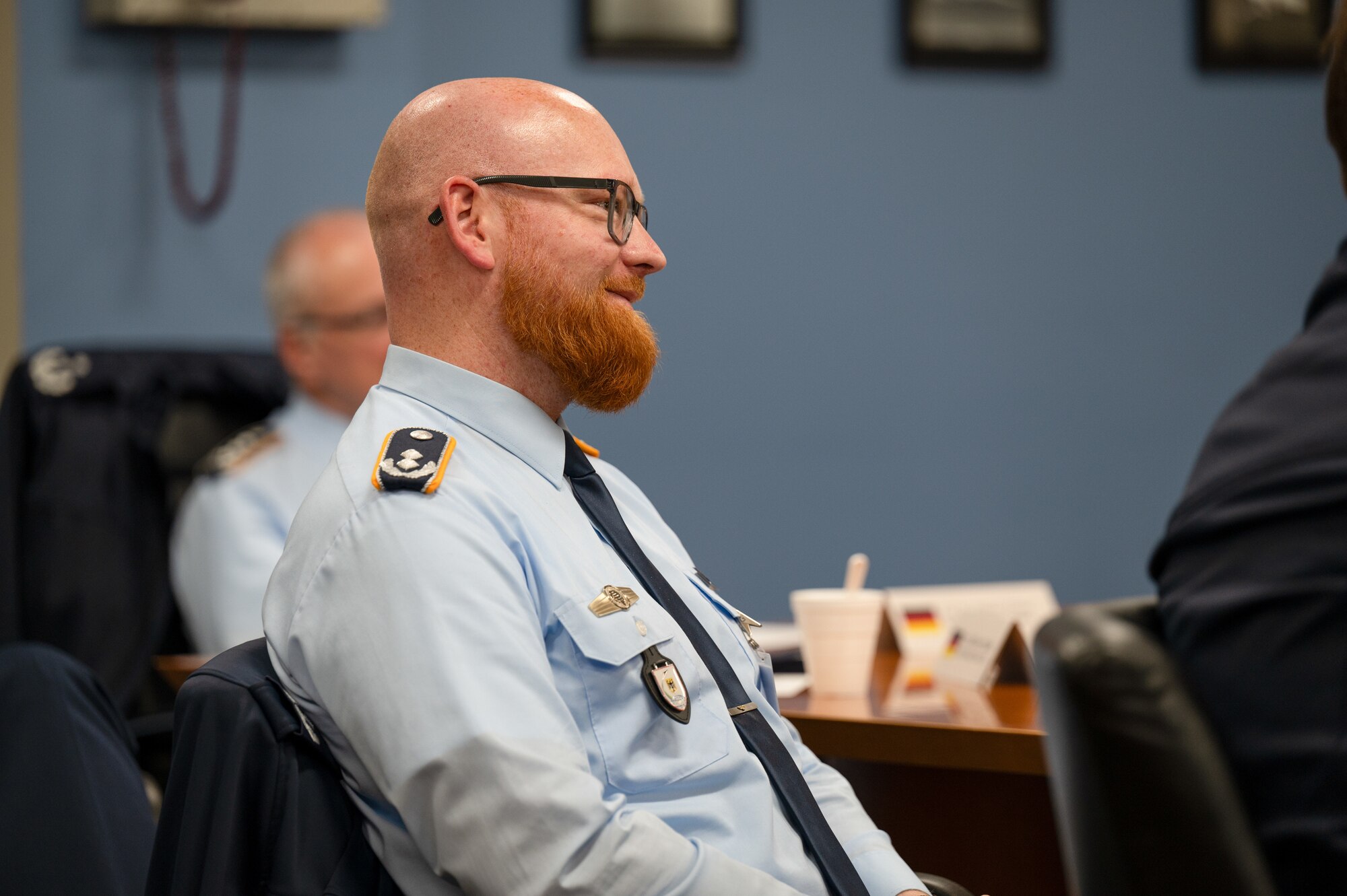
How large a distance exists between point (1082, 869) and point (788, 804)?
342 millimetres

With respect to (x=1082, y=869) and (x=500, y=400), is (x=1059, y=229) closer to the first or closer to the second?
(x=500, y=400)

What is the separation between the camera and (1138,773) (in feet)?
2.51

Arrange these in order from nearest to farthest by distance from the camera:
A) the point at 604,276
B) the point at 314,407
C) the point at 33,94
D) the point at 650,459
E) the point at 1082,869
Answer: the point at 1082,869 → the point at 604,276 → the point at 314,407 → the point at 33,94 → the point at 650,459

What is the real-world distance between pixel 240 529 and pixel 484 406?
3.75 ft

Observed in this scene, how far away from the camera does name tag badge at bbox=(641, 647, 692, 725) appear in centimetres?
104

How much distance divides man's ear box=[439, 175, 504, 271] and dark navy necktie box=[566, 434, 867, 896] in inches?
9.6

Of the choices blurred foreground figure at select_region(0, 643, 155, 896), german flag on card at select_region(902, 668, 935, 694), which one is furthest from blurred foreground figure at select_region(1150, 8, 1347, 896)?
blurred foreground figure at select_region(0, 643, 155, 896)

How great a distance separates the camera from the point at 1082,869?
0.81 metres

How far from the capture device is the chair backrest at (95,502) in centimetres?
216

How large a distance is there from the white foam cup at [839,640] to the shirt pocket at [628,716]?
1.69ft

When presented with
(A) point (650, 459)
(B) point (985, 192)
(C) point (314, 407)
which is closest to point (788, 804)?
(C) point (314, 407)

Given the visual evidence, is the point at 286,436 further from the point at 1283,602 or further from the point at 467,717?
the point at 1283,602

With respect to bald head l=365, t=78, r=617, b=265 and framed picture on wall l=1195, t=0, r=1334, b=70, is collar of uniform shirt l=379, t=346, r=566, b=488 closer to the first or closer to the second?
bald head l=365, t=78, r=617, b=265

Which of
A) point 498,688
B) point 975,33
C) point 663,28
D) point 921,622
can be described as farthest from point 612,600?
point 975,33
